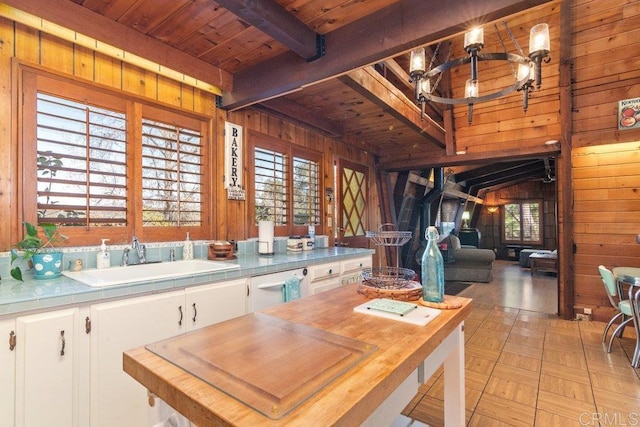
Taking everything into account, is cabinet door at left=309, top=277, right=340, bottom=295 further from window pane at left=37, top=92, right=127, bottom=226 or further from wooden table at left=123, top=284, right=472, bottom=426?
window pane at left=37, top=92, right=127, bottom=226

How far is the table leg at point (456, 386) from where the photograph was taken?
1526 mm

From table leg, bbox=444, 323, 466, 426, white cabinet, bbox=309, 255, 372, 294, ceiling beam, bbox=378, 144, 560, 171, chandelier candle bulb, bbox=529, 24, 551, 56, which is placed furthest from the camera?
ceiling beam, bbox=378, 144, 560, 171

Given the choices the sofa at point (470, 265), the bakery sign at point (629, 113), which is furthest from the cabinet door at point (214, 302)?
the sofa at point (470, 265)

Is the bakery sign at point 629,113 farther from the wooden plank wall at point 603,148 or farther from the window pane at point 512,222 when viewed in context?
the window pane at point 512,222

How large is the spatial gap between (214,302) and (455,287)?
16.8 feet

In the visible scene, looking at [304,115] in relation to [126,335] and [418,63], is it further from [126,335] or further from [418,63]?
[126,335]

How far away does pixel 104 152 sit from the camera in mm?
2072

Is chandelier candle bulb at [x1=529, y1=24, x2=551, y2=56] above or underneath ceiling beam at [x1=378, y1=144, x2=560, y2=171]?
above

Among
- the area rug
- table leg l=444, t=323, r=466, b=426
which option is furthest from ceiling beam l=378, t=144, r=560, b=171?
table leg l=444, t=323, r=466, b=426

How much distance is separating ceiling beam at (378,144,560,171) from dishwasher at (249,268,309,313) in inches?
129

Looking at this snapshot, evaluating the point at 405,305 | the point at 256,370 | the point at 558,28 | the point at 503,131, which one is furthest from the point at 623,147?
the point at 256,370

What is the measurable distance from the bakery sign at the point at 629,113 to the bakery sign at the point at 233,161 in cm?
416

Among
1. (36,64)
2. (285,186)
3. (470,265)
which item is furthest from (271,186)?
(470,265)

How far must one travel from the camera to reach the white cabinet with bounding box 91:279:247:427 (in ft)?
4.76
